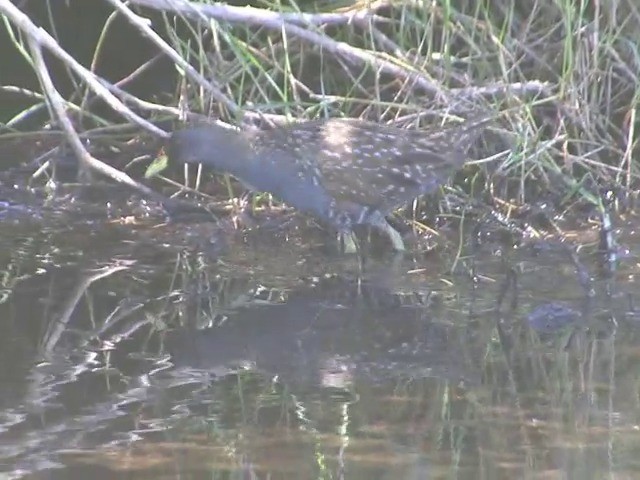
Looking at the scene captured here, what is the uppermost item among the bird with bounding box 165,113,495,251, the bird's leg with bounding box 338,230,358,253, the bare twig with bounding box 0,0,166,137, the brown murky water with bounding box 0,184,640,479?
the bare twig with bounding box 0,0,166,137

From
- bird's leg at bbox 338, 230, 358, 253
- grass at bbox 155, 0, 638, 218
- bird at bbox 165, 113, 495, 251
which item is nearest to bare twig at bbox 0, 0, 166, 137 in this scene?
bird at bbox 165, 113, 495, 251

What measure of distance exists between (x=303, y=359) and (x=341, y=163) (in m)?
1.27

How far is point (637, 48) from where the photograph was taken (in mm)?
→ 4879

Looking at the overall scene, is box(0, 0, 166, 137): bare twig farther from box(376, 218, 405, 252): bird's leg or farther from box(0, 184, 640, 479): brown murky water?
box(376, 218, 405, 252): bird's leg

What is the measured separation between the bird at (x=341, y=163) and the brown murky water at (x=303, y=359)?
7.4 inches

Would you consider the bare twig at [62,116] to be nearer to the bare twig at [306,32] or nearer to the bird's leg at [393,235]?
the bare twig at [306,32]

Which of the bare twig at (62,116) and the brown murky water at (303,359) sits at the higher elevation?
the bare twig at (62,116)

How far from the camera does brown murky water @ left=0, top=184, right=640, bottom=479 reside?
2.71 m

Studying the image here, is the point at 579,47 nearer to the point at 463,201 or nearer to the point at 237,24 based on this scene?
the point at 463,201

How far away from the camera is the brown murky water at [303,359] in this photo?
2.71 metres

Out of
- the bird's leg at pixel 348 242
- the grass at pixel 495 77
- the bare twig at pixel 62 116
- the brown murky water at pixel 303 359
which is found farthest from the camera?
the grass at pixel 495 77

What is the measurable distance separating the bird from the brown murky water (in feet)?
0.62

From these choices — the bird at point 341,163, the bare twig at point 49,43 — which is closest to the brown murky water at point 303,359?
the bird at point 341,163

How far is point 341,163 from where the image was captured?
14.7ft
